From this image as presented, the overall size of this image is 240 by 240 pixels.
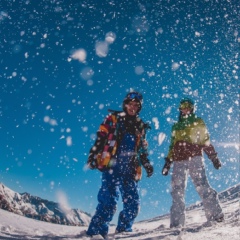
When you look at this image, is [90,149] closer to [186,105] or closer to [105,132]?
[105,132]

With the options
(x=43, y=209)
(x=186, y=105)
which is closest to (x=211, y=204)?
(x=186, y=105)

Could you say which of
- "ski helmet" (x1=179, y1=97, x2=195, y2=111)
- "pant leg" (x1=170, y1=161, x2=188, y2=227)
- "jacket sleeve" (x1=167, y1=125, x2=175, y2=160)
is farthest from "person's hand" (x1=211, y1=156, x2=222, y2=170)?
"ski helmet" (x1=179, y1=97, x2=195, y2=111)

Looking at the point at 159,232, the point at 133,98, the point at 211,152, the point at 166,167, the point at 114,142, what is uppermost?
the point at 133,98

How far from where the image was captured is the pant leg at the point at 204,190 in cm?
443

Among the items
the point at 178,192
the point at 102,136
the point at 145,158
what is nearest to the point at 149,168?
the point at 145,158

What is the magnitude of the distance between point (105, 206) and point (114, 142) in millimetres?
1029

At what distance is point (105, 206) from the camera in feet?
13.1

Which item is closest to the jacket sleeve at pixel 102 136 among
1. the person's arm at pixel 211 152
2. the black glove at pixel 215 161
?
the person's arm at pixel 211 152

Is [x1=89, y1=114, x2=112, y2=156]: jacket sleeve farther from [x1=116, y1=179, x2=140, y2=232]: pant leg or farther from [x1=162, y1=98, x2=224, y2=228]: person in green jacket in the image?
[x1=162, y1=98, x2=224, y2=228]: person in green jacket

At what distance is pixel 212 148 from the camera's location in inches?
205

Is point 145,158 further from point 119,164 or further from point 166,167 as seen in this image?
point 119,164

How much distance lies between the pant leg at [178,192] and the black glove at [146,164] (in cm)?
43

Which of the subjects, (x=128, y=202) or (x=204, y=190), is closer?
(x=128, y=202)

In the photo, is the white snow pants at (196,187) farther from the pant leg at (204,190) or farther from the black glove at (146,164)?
the black glove at (146,164)
